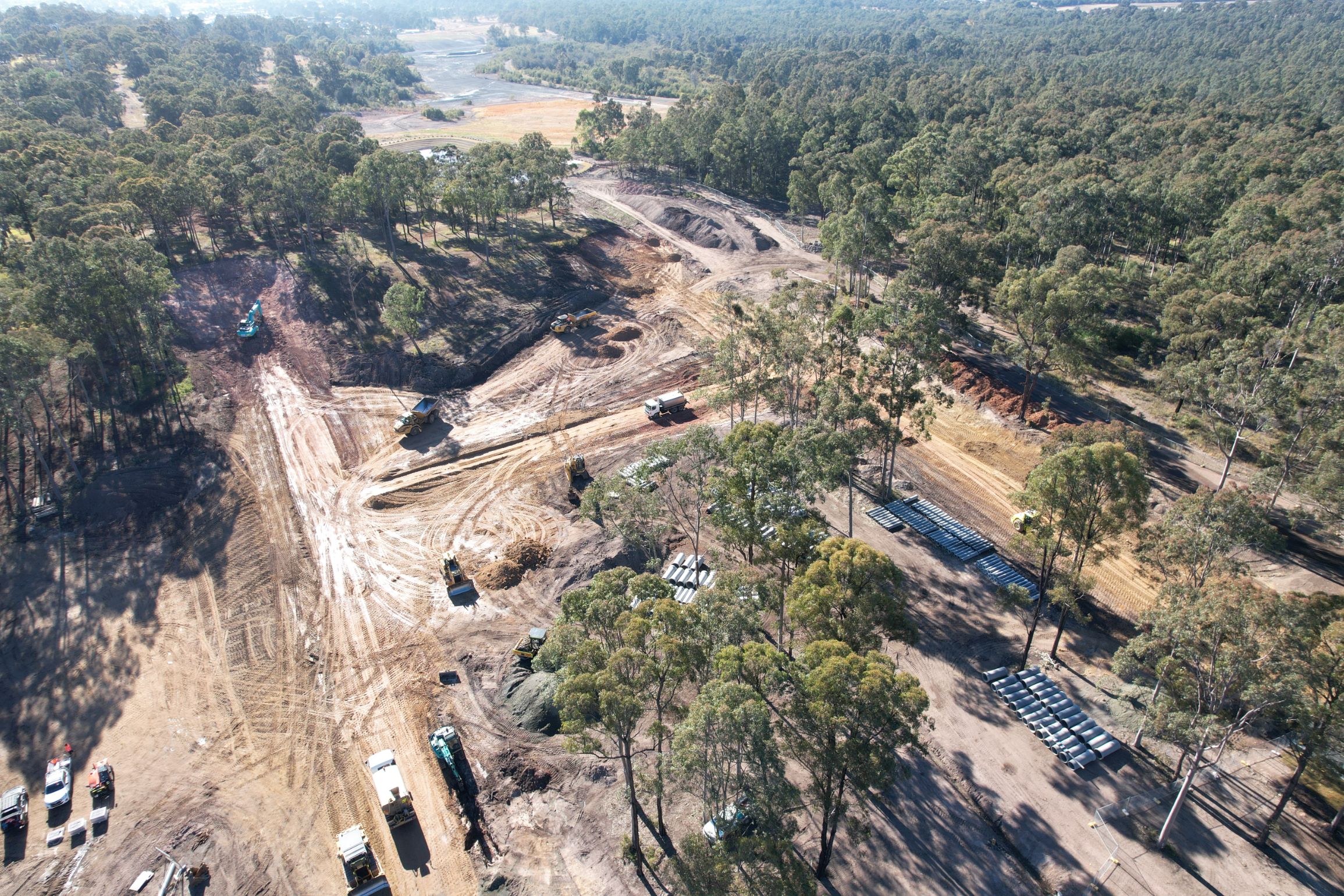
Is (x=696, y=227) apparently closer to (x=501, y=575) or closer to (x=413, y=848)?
(x=501, y=575)

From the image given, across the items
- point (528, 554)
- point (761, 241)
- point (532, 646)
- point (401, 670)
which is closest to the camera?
point (532, 646)

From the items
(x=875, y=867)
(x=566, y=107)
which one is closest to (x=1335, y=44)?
(x=566, y=107)

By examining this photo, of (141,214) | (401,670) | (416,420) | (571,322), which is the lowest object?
(401,670)

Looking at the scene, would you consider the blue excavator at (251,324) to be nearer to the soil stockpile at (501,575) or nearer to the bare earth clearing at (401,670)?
the bare earth clearing at (401,670)

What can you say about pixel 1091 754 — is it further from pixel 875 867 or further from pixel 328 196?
pixel 328 196

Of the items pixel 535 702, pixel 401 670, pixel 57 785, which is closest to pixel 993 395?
pixel 535 702

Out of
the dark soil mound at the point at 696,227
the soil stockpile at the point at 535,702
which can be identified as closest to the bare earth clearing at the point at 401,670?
the soil stockpile at the point at 535,702

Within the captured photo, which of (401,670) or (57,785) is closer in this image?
(57,785)
